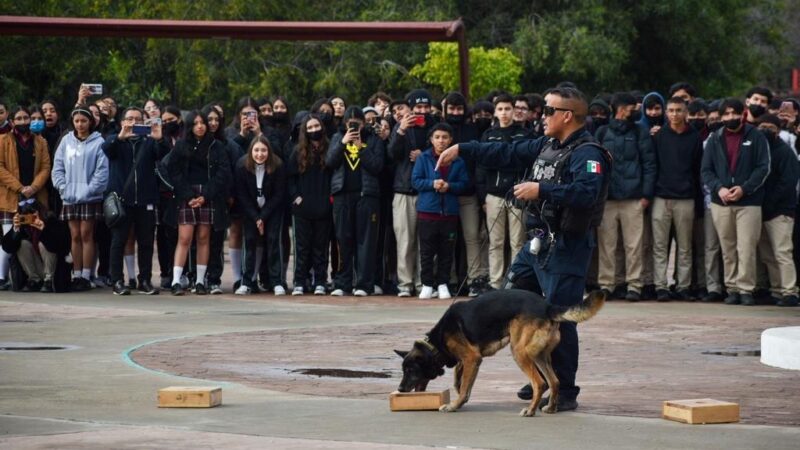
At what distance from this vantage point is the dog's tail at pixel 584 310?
30.8 feet

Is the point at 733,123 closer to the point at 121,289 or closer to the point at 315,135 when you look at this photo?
the point at 315,135

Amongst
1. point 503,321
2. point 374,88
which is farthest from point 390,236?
point 374,88

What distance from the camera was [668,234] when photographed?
1770 centimetres

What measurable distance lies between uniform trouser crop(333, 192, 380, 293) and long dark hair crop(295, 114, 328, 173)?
0.49 m

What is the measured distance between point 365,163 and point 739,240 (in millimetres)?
4341

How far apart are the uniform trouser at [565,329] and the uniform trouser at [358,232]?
26.6 ft

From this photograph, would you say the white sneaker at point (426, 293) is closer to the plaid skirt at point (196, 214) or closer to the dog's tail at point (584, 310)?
the plaid skirt at point (196, 214)

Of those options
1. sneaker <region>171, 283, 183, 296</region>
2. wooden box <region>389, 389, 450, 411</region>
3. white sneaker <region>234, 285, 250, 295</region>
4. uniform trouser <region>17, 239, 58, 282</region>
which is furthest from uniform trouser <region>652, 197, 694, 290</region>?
wooden box <region>389, 389, 450, 411</region>

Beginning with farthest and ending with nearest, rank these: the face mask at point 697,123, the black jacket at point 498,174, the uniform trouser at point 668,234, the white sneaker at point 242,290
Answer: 1. the white sneaker at point 242,290
2. the face mask at point 697,123
3. the uniform trouser at point 668,234
4. the black jacket at point 498,174

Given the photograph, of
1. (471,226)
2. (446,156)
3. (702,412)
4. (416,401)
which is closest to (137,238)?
(471,226)

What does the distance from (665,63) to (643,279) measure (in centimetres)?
2975

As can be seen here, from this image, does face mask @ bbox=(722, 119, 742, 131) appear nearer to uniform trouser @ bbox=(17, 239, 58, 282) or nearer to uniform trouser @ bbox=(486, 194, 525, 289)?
uniform trouser @ bbox=(486, 194, 525, 289)

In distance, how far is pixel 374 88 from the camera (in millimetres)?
40906

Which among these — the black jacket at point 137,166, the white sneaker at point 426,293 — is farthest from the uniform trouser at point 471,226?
the black jacket at point 137,166
